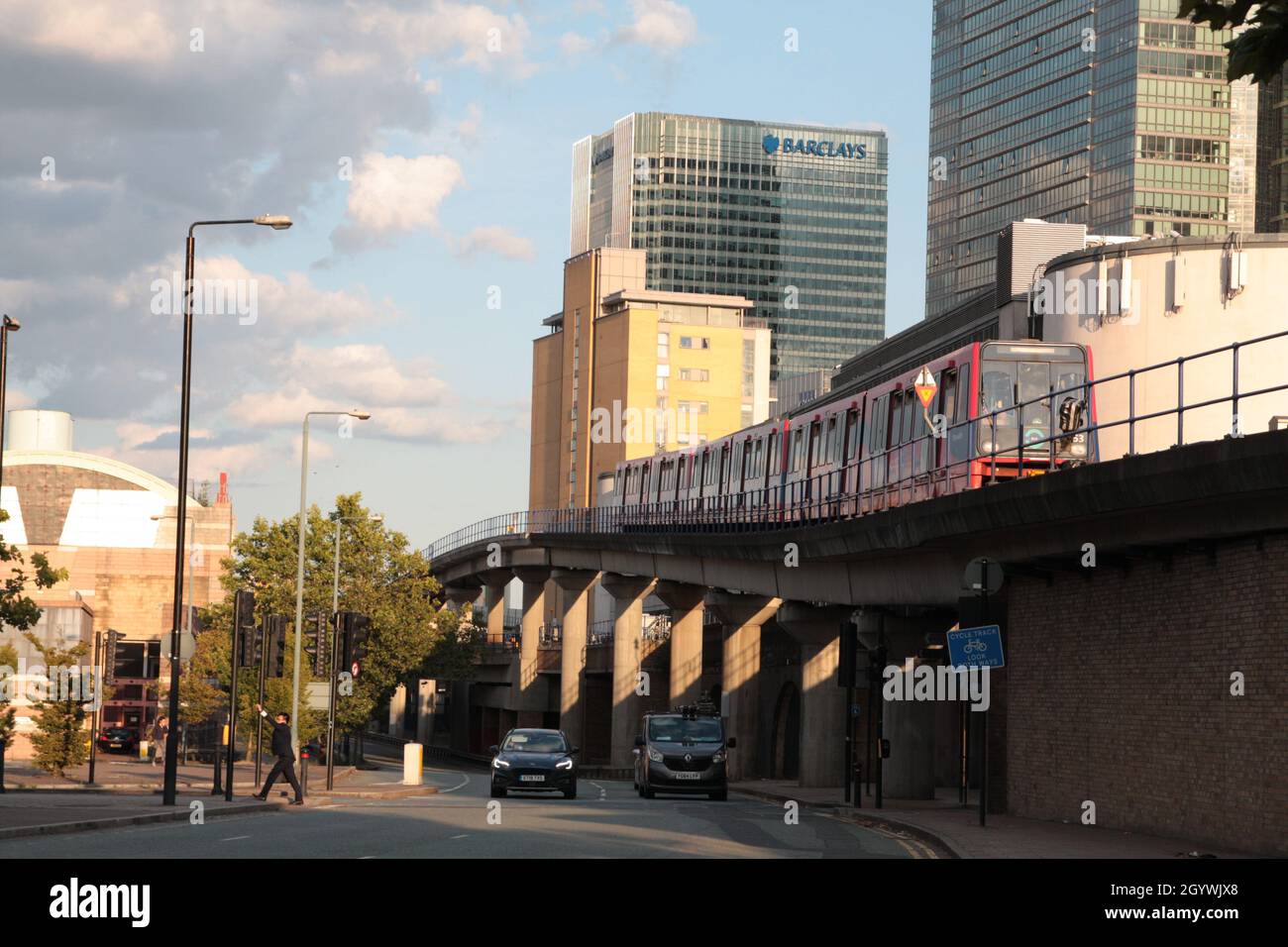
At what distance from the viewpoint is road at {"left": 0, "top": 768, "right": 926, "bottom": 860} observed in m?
17.3

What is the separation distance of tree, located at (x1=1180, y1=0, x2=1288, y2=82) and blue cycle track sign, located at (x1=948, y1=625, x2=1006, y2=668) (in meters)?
14.7

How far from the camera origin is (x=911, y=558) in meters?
34.2

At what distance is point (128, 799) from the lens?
30250 mm

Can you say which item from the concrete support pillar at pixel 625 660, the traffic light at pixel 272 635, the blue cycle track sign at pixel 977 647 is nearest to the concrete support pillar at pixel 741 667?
the concrete support pillar at pixel 625 660

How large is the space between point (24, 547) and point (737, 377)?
7391 centimetres

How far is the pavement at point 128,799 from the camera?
22.3 m

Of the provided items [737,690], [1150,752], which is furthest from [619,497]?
[1150,752]

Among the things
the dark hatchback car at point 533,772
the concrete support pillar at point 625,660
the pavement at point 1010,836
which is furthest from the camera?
the concrete support pillar at point 625,660

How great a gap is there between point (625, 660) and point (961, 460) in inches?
1593

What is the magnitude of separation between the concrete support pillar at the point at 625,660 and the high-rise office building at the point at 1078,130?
8417cm

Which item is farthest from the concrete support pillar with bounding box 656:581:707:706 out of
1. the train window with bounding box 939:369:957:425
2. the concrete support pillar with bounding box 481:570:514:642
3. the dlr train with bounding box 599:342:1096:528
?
the concrete support pillar with bounding box 481:570:514:642

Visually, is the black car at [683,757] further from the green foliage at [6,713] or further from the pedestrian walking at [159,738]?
the pedestrian walking at [159,738]

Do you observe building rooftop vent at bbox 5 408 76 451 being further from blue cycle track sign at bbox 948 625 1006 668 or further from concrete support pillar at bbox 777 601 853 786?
blue cycle track sign at bbox 948 625 1006 668

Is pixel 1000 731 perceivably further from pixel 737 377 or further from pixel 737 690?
pixel 737 377
